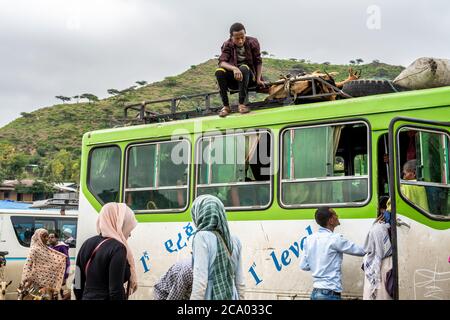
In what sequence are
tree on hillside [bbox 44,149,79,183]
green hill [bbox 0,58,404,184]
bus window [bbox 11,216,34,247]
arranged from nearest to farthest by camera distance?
bus window [bbox 11,216,34,247], tree on hillside [bbox 44,149,79,183], green hill [bbox 0,58,404,184]

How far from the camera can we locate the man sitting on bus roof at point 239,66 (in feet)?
26.6

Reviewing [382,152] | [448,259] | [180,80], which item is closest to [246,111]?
[382,152]

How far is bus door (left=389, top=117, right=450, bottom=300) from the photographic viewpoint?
239 inches

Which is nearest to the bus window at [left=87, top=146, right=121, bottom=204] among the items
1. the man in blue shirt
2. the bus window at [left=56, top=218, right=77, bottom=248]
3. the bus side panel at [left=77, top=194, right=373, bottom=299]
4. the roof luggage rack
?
the roof luggage rack

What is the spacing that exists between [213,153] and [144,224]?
4.74 feet

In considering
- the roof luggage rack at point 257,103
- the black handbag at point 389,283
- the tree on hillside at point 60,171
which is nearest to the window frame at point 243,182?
the roof luggage rack at point 257,103

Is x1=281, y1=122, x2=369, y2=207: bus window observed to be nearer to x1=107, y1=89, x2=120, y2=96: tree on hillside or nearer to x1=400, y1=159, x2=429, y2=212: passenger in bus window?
x1=400, y1=159, x2=429, y2=212: passenger in bus window

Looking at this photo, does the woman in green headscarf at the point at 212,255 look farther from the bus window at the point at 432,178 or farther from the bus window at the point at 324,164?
the bus window at the point at 324,164

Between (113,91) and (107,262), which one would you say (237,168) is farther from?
(113,91)

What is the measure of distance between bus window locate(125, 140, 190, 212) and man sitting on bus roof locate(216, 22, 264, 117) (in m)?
0.89

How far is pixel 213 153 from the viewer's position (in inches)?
316

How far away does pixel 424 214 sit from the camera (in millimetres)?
6234

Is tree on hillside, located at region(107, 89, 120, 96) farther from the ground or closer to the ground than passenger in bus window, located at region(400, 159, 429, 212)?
farther from the ground

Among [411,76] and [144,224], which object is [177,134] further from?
[411,76]
